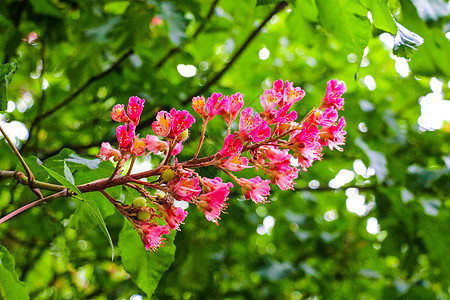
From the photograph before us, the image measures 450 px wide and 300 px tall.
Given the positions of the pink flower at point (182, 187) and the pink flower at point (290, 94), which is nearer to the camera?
the pink flower at point (182, 187)

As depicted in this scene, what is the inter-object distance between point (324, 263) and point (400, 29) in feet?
7.69

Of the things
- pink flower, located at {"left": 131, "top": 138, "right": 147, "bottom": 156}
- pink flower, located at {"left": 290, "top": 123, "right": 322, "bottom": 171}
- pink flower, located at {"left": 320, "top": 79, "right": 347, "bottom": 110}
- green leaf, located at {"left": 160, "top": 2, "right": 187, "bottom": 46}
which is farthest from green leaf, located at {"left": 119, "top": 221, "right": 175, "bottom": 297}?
green leaf, located at {"left": 160, "top": 2, "right": 187, "bottom": 46}

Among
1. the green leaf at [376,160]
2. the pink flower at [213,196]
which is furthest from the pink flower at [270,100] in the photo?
the green leaf at [376,160]

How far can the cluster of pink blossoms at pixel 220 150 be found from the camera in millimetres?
1104

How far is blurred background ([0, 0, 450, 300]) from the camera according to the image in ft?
6.04

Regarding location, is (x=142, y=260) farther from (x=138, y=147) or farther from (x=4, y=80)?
(x=4, y=80)

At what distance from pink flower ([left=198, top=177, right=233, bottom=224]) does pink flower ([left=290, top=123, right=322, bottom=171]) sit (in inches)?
7.4

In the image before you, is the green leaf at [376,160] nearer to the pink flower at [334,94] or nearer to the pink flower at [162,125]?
the pink flower at [334,94]

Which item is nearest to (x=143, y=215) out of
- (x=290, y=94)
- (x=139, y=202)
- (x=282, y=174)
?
(x=139, y=202)

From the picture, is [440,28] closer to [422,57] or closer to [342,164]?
[422,57]

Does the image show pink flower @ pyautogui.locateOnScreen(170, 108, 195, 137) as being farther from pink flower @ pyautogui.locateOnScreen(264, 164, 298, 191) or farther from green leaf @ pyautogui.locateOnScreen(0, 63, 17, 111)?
green leaf @ pyautogui.locateOnScreen(0, 63, 17, 111)

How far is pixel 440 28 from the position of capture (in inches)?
62.6

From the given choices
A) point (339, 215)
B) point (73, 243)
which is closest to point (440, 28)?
point (339, 215)

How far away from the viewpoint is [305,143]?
1154mm
